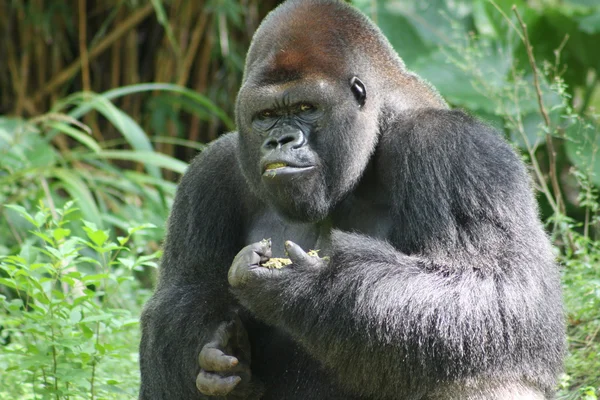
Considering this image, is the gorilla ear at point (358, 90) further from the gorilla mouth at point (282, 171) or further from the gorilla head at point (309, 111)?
the gorilla mouth at point (282, 171)

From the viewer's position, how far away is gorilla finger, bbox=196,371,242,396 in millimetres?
3180

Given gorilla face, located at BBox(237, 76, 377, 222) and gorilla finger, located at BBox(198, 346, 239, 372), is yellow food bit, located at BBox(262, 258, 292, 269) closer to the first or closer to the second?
gorilla face, located at BBox(237, 76, 377, 222)

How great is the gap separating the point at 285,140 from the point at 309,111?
16 cm

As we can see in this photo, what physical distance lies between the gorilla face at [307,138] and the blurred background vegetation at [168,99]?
1.12 meters

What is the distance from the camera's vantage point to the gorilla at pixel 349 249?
2986 mm

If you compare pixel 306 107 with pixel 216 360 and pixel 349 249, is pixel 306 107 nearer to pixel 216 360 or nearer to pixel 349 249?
pixel 349 249

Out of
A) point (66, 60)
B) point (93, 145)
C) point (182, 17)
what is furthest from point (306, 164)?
point (66, 60)

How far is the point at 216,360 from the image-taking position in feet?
10.4

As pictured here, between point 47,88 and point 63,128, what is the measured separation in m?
1.89

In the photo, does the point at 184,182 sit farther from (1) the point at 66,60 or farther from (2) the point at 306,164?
(1) the point at 66,60

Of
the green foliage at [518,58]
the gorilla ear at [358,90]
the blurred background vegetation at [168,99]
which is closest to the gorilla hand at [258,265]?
the gorilla ear at [358,90]

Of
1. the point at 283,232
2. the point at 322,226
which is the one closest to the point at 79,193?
the point at 283,232

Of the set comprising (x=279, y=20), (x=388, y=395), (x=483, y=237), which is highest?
(x=279, y=20)

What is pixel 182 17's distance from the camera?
762cm
